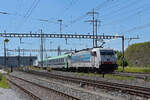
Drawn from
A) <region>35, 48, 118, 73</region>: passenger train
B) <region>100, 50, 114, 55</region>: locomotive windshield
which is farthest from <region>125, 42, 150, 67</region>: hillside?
<region>100, 50, 114, 55</region>: locomotive windshield

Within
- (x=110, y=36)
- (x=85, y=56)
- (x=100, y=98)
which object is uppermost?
(x=110, y=36)

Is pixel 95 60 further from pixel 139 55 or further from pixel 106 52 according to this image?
pixel 139 55

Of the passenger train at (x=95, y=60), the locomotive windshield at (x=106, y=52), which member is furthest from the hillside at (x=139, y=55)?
the locomotive windshield at (x=106, y=52)

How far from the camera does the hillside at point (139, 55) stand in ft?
169

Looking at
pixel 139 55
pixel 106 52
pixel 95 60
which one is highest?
pixel 106 52

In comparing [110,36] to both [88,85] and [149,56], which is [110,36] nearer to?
[149,56]

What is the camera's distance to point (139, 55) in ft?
177

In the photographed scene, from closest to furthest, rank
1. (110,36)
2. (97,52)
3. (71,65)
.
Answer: (97,52) < (71,65) < (110,36)

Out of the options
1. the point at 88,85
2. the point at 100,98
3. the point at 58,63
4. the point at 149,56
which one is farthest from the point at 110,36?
the point at 100,98

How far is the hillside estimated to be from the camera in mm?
51422

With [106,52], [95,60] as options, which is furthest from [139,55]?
[95,60]

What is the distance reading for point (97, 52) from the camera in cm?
3170

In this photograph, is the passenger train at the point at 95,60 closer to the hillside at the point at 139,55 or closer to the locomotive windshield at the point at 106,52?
the locomotive windshield at the point at 106,52

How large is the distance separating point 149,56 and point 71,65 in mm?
16982
